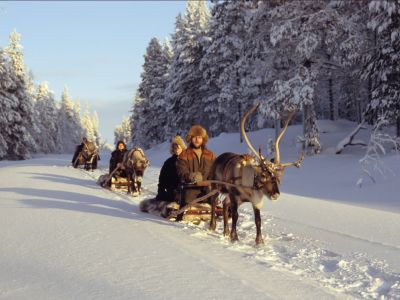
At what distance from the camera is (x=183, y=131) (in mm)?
42312

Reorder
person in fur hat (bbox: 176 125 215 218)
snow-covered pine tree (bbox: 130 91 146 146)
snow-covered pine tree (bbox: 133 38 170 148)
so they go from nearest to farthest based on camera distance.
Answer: person in fur hat (bbox: 176 125 215 218), snow-covered pine tree (bbox: 133 38 170 148), snow-covered pine tree (bbox: 130 91 146 146)

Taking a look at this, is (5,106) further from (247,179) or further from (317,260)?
(317,260)

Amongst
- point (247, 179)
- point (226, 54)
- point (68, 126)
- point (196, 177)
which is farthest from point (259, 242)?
point (68, 126)

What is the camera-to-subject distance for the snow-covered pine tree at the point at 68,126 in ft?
287

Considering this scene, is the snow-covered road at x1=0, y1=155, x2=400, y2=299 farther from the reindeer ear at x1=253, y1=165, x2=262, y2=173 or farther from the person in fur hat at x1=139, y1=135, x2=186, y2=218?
the reindeer ear at x1=253, y1=165, x2=262, y2=173

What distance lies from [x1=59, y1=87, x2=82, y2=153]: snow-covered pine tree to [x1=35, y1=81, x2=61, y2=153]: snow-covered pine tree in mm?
10358

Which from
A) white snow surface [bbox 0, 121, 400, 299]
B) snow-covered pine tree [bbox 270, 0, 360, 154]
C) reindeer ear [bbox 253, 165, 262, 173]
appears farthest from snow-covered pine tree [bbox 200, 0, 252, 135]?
reindeer ear [bbox 253, 165, 262, 173]

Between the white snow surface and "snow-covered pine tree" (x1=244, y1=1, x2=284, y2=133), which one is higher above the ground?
"snow-covered pine tree" (x1=244, y1=1, x2=284, y2=133)

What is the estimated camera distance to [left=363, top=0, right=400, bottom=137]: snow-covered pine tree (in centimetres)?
1716

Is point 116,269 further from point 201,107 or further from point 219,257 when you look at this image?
point 201,107

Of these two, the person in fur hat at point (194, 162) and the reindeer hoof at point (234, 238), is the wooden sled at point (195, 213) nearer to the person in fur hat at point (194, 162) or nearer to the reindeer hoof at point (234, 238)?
the person in fur hat at point (194, 162)

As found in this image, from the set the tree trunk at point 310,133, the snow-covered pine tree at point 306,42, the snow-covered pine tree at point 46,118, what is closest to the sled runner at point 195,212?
the snow-covered pine tree at point 306,42

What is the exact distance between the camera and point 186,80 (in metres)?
39.9

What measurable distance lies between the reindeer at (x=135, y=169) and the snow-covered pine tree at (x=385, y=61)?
981cm
